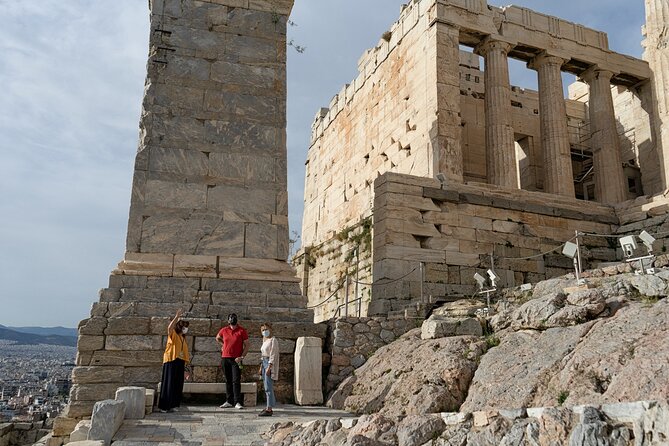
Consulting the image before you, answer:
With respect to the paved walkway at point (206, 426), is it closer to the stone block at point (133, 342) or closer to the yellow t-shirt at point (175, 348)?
the yellow t-shirt at point (175, 348)

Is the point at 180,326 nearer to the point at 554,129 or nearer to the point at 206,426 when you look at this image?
the point at 206,426

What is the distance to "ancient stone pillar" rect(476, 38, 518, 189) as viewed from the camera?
63.9 feet

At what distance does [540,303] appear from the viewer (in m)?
9.02

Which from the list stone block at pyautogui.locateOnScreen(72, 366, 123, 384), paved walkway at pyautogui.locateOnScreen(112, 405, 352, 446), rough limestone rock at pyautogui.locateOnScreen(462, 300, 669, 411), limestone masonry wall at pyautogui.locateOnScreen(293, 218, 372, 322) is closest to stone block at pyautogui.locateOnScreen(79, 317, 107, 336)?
stone block at pyautogui.locateOnScreen(72, 366, 123, 384)

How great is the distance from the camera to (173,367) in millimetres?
8617

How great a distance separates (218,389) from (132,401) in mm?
2012

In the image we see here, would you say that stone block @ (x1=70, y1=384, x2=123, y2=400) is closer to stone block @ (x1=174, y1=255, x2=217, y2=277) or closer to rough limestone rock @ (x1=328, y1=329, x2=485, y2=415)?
stone block @ (x1=174, y1=255, x2=217, y2=277)

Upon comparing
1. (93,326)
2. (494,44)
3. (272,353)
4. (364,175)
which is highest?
(494,44)

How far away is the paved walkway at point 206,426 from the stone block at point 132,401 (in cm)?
13

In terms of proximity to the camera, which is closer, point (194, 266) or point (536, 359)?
point (536, 359)

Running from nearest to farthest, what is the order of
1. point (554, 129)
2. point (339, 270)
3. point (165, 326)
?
point (165, 326) < point (339, 270) < point (554, 129)

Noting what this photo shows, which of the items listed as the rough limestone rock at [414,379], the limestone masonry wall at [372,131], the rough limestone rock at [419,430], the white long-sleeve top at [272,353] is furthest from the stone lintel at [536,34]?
the rough limestone rock at [419,430]

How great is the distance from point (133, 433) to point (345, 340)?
468 cm

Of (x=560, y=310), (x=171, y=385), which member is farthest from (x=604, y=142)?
(x=171, y=385)
